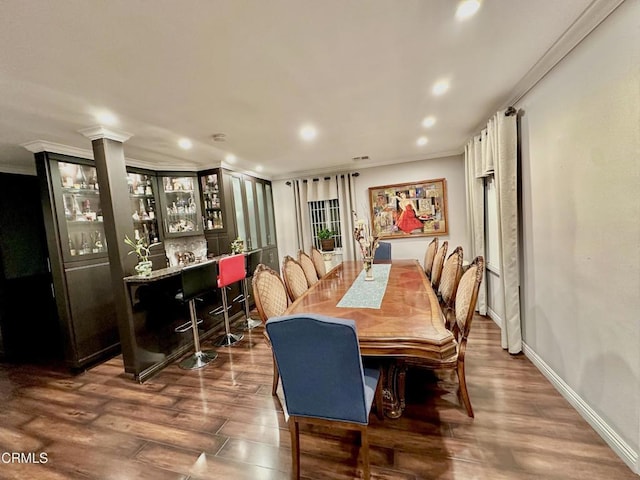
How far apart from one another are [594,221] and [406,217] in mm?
3357

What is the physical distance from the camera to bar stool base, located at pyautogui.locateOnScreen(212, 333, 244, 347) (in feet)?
11.0

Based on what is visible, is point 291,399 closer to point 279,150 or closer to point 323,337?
point 323,337

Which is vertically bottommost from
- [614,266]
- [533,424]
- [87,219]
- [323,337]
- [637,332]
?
[533,424]

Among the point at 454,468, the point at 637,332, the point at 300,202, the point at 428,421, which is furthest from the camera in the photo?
the point at 300,202

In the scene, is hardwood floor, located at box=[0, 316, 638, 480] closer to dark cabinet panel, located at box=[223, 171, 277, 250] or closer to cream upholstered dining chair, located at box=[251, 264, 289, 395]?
cream upholstered dining chair, located at box=[251, 264, 289, 395]

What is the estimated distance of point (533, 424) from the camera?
177 cm

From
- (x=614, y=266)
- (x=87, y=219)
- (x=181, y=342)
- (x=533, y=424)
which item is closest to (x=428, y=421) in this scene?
(x=533, y=424)

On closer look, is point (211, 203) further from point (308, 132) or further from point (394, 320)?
point (394, 320)

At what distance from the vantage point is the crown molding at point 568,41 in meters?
1.42

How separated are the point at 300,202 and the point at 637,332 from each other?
15.5 feet

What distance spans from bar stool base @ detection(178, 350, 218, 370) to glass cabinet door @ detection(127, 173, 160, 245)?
6.00 ft

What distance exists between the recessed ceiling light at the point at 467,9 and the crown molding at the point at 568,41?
0.63m

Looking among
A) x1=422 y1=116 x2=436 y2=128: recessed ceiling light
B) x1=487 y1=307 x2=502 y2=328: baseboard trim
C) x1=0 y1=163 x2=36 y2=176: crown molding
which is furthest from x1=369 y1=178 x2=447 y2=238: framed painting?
x1=0 y1=163 x2=36 y2=176: crown molding

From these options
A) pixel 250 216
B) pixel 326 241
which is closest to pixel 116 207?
pixel 250 216
